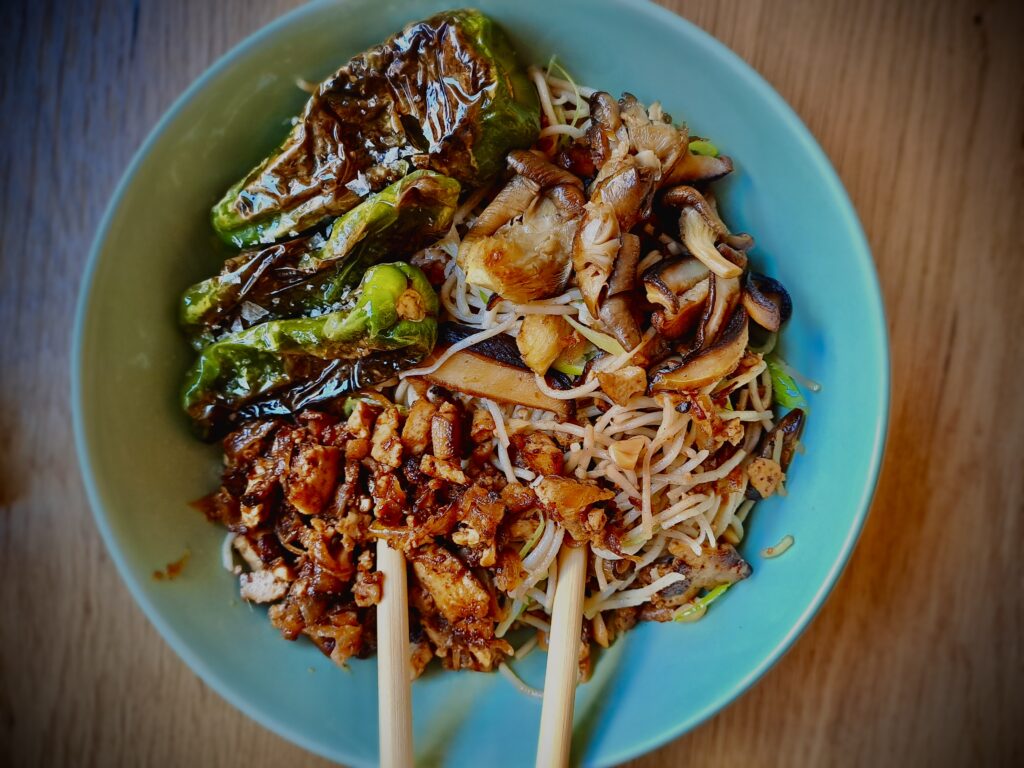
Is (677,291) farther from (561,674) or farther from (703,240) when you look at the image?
(561,674)

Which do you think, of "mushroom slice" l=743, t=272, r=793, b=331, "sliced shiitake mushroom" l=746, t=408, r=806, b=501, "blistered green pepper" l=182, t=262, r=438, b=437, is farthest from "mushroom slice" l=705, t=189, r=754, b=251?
"blistered green pepper" l=182, t=262, r=438, b=437

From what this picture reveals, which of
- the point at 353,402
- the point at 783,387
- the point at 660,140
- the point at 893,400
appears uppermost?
the point at 660,140

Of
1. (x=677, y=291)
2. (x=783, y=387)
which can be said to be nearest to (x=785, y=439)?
(x=783, y=387)

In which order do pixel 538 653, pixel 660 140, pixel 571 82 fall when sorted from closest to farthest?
1. pixel 660 140
2. pixel 571 82
3. pixel 538 653

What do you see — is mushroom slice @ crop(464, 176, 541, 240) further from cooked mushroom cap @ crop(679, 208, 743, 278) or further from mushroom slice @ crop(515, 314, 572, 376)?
cooked mushroom cap @ crop(679, 208, 743, 278)

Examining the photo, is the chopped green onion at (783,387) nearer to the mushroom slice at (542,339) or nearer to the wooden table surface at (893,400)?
the wooden table surface at (893,400)

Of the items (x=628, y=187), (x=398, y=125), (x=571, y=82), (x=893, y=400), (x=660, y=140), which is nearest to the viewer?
(x=628, y=187)
